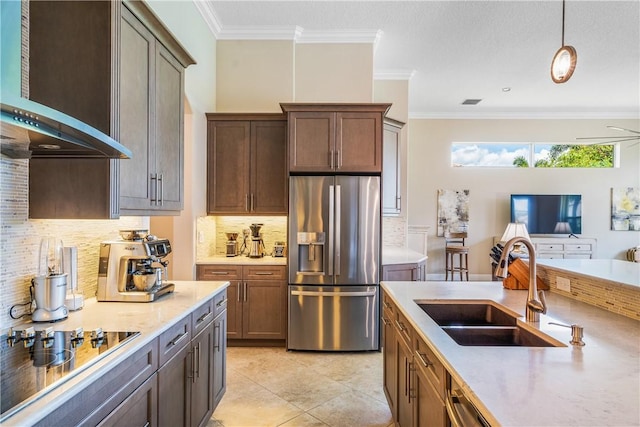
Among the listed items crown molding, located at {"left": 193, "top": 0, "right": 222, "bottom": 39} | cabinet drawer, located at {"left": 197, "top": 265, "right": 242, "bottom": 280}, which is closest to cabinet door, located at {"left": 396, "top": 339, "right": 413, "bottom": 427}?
cabinet drawer, located at {"left": 197, "top": 265, "right": 242, "bottom": 280}

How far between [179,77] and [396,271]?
2742 mm

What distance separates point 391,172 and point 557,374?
11.8 feet

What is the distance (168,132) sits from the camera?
88.8 inches

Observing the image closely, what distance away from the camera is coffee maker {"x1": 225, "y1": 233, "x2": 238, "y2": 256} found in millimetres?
3982

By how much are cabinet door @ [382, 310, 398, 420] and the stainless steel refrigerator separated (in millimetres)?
1046

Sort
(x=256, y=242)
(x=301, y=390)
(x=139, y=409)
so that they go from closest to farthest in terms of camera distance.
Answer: (x=139, y=409) < (x=301, y=390) < (x=256, y=242)

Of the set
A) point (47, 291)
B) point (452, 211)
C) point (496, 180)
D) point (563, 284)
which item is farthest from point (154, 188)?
point (496, 180)

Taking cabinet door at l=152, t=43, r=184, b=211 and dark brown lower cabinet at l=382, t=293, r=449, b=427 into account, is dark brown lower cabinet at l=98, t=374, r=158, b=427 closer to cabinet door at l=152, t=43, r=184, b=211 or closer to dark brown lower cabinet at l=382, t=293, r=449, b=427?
cabinet door at l=152, t=43, r=184, b=211

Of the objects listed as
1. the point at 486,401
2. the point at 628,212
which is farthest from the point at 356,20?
the point at 628,212

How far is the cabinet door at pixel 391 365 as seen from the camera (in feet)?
6.95

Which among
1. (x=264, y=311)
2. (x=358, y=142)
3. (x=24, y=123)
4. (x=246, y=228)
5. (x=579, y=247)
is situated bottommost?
(x=264, y=311)

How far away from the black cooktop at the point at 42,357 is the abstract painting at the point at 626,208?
9.13m

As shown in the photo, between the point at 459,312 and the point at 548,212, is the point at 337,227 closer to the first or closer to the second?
the point at 459,312

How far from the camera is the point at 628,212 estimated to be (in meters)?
7.30
